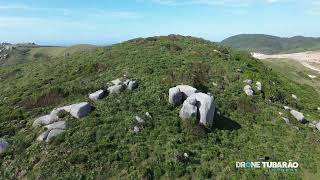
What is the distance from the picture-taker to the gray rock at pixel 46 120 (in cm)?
3456

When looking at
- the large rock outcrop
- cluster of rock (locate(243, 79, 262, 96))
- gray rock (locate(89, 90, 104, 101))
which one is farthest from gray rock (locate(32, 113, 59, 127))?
cluster of rock (locate(243, 79, 262, 96))

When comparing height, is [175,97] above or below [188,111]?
above

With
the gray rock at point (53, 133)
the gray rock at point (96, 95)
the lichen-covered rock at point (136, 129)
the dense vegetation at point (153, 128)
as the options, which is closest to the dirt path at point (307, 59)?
the dense vegetation at point (153, 128)

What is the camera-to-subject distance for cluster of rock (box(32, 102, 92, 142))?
3206 centimetres

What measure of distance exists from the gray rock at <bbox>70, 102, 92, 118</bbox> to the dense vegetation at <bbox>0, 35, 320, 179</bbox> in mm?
726

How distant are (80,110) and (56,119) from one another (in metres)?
2.47

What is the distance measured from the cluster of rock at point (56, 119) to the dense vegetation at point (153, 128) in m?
0.72

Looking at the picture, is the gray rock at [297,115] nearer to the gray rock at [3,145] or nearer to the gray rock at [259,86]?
the gray rock at [259,86]

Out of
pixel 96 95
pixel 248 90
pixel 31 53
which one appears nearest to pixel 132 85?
pixel 96 95

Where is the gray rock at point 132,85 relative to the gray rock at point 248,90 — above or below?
above

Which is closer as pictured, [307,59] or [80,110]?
[80,110]

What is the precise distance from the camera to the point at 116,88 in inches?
1622

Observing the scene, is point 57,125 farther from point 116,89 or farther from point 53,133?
point 116,89

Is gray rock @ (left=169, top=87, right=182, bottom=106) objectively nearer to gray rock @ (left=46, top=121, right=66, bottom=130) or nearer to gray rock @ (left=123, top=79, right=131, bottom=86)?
gray rock @ (left=123, top=79, right=131, bottom=86)
